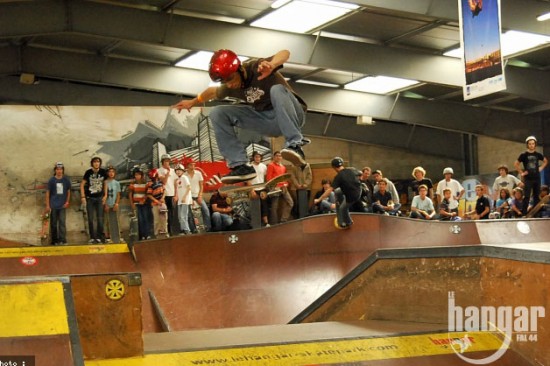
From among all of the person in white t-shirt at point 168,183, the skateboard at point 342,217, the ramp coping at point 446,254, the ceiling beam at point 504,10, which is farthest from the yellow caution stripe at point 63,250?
the ceiling beam at point 504,10

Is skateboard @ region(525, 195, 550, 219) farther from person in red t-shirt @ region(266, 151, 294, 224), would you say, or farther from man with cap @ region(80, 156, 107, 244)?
man with cap @ region(80, 156, 107, 244)

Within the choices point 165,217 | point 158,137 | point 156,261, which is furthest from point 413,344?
point 158,137

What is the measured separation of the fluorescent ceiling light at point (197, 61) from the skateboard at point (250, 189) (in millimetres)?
6081

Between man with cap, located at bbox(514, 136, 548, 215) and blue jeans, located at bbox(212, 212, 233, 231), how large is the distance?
18.2ft

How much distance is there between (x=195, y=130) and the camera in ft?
52.2

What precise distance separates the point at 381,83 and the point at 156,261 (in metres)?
14.8

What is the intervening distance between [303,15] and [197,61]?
517cm

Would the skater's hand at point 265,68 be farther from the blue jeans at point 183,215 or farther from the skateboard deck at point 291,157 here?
the blue jeans at point 183,215

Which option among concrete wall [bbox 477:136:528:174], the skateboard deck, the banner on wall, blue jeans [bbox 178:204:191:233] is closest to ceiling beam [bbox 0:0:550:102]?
blue jeans [bbox 178:204:191:233]

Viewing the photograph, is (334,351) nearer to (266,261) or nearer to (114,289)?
(114,289)

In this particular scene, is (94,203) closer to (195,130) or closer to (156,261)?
(195,130)

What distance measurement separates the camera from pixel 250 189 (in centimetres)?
723

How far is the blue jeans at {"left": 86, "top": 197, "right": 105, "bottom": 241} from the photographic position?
13.6 metres

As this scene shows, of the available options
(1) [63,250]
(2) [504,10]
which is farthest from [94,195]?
(2) [504,10]
